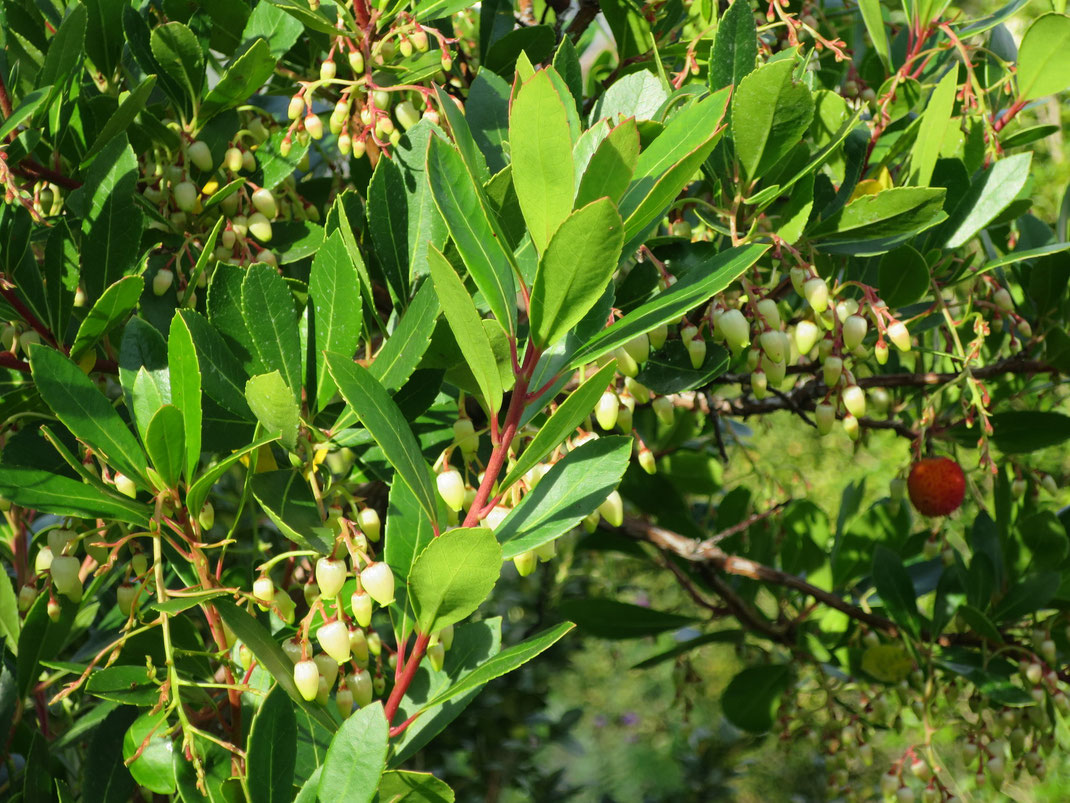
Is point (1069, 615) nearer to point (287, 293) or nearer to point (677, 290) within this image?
point (677, 290)

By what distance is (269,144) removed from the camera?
3.41 feet

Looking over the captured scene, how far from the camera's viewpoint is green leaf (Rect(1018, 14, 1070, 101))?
1054 millimetres

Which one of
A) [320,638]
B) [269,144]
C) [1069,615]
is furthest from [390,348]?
[1069,615]

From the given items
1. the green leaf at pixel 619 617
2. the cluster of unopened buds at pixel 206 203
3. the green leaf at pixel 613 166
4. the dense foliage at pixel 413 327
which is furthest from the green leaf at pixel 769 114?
the green leaf at pixel 619 617

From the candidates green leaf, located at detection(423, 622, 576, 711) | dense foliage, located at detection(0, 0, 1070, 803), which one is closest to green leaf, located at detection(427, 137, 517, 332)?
dense foliage, located at detection(0, 0, 1070, 803)

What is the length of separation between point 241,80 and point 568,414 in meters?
0.53

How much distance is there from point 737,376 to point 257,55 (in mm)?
785

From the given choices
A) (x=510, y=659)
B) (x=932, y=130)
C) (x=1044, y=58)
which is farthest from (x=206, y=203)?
(x=1044, y=58)

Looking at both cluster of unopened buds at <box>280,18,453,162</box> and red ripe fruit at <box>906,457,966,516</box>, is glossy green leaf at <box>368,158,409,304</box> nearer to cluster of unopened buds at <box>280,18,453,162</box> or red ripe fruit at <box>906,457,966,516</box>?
cluster of unopened buds at <box>280,18,453,162</box>

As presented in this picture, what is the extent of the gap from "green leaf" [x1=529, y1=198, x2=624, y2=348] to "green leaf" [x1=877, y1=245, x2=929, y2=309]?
540 millimetres

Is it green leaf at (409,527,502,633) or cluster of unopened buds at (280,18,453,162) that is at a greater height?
cluster of unopened buds at (280,18,453,162)

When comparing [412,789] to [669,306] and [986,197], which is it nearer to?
[669,306]

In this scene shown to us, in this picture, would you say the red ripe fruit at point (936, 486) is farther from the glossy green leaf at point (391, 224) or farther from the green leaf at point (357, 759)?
the green leaf at point (357, 759)

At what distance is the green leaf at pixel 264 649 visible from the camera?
65 centimetres
